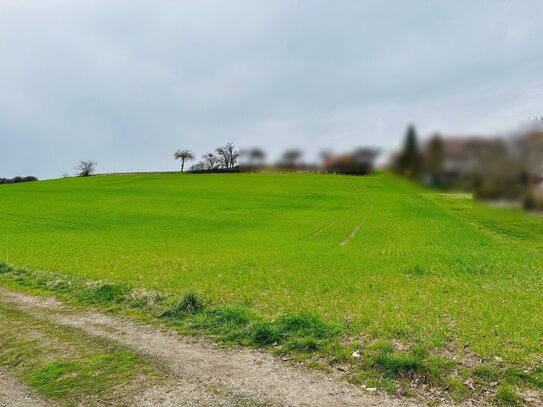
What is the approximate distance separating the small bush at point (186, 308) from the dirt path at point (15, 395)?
416 centimetres

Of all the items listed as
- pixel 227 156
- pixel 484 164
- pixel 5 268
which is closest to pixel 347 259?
pixel 5 268

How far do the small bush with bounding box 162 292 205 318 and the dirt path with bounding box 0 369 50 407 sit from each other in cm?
416

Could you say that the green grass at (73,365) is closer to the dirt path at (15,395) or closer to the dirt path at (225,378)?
the dirt path at (15,395)

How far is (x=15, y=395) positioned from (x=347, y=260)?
15.4 metres

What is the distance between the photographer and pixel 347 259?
789 inches

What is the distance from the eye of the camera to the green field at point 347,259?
951cm

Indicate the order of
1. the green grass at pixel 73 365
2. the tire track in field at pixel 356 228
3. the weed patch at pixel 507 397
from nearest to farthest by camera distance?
the weed patch at pixel 507 397 → the green grass at pixel 73 365 → the tire track in field at pixel 356 228

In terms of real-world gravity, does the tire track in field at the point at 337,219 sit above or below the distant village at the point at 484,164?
below

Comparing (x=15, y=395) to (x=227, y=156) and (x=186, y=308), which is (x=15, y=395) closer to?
(x=186, y=308)

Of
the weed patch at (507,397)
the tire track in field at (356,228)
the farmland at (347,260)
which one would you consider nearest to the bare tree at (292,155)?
the farmland at (347,260)

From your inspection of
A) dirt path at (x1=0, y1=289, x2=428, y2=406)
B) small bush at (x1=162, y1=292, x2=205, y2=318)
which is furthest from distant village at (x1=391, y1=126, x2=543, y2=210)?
small bush at (x1=162, y1=292, x2=205, y2=318)

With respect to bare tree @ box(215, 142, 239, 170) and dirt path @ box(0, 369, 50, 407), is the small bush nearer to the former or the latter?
dirt path @ box(0, 369, 50, 407)

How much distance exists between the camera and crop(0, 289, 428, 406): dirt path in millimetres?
6531

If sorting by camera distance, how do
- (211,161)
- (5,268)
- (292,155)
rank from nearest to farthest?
(292,155)
(5,268)
(211,161)
